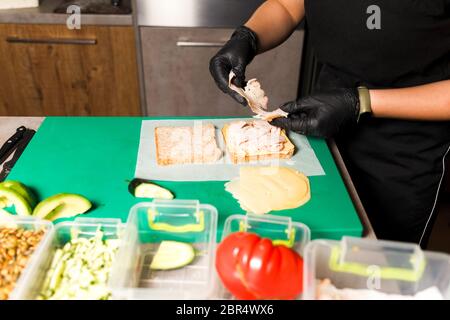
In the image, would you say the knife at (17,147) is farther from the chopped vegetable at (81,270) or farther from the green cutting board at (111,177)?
the chopped vegetable at (81,270)

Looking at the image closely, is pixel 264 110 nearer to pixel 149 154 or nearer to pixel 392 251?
pixel 149 154

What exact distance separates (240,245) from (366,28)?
1009mm

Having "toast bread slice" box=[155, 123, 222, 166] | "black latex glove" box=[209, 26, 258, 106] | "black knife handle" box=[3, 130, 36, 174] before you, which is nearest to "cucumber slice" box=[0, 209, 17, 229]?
"black knife handle" box=[3, 130, 36, 174]

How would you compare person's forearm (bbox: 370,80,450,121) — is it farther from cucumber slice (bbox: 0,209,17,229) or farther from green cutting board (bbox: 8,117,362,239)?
cucumber slice (bbox: 0,209,17,229)

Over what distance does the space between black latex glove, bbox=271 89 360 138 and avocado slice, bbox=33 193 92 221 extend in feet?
2.26

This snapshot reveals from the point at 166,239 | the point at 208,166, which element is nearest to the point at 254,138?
the point at 208,166

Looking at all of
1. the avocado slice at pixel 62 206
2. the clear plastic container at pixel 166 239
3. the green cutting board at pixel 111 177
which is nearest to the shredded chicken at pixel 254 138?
the green cutting board at pixel 111 177

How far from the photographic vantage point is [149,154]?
1.54 meters

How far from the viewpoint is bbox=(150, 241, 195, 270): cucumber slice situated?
3.55 ft

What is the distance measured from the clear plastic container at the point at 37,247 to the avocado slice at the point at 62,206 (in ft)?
0.36

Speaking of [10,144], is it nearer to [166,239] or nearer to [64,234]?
[64,234]

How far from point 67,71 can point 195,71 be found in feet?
2.77
